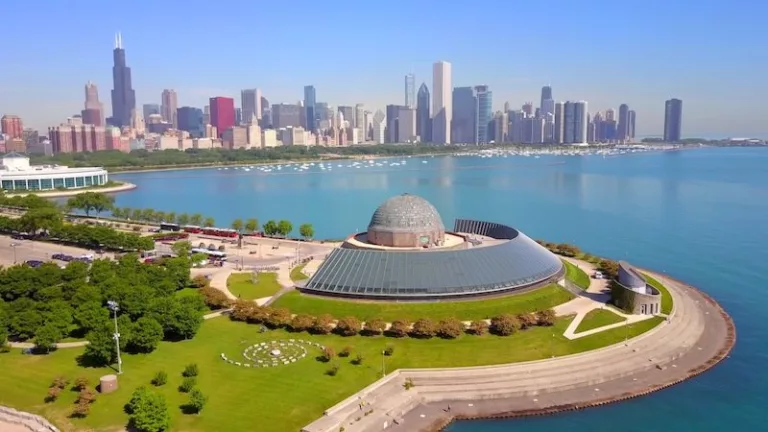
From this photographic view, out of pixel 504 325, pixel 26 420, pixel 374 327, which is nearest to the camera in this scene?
pixel 26 420

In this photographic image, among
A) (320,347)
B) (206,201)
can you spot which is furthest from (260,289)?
(206,201)

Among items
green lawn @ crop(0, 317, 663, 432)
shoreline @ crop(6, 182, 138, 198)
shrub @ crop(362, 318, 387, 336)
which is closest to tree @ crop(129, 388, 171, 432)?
green lawn @ crop(0, 317, 663, 432)

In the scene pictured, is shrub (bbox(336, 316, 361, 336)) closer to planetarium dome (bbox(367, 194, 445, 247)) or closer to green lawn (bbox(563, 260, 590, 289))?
planetarium dome (bbox(367, 194, 445, 247))

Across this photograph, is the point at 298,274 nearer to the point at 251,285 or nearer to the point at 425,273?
the point at 251,285

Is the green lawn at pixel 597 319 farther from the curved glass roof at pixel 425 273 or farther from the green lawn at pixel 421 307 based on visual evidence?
the curved glass roof at pixel 425 273

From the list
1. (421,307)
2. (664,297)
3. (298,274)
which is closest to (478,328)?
(421,307)

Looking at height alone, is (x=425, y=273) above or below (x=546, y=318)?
above
